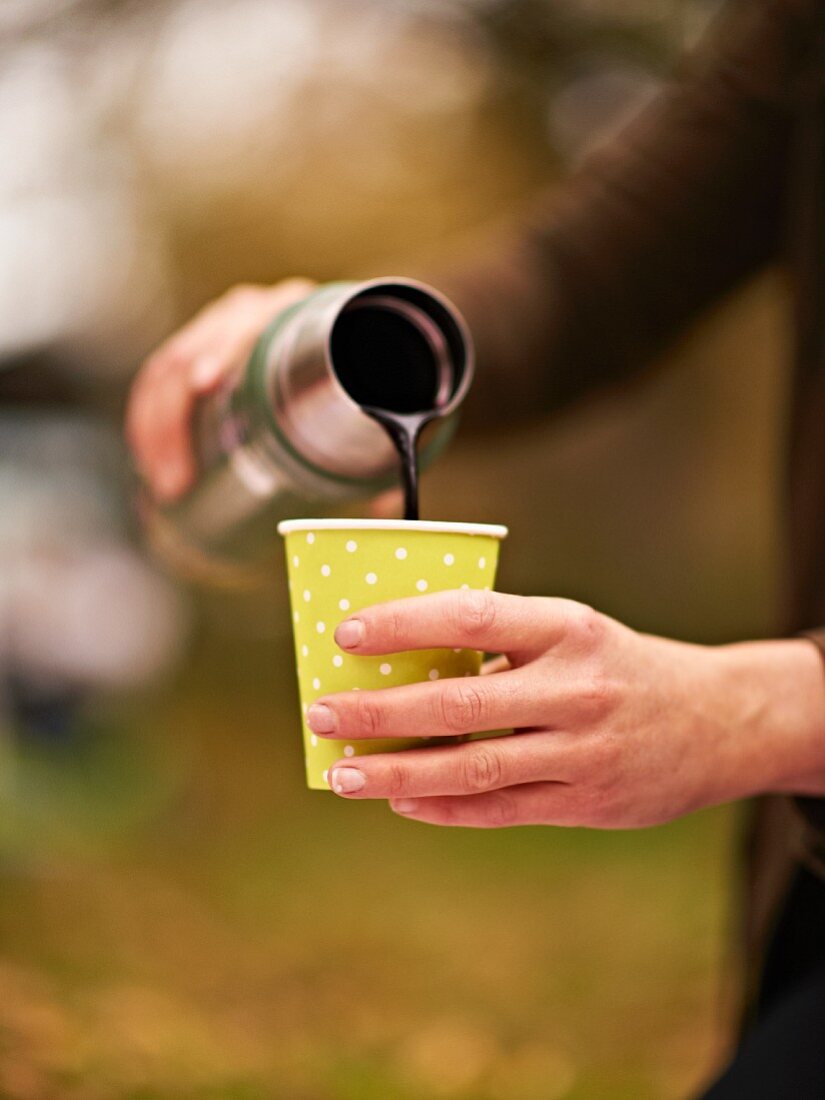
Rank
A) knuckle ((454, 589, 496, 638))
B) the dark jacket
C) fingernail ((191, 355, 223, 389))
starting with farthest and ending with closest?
the dark jacket, fingernail ((191, 355, 223, 389)), knuckle ((454, 589, 496, 638))

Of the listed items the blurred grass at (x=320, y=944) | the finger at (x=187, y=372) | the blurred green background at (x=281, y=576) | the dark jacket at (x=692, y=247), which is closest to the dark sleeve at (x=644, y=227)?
the dark jacket at (x=692, y=247)

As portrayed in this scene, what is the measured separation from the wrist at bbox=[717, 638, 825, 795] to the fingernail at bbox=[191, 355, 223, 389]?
390 mm

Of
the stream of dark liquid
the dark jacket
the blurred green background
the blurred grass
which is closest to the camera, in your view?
the stream of dark liquid

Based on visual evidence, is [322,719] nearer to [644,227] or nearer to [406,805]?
[406,805]

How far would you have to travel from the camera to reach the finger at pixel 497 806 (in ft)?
1.59

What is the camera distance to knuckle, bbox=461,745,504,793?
1.46ft

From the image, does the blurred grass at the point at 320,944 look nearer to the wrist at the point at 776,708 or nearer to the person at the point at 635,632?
the person at the point at 635,632

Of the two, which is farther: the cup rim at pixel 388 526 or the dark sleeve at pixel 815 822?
the dark sleeve at pixel 815 822

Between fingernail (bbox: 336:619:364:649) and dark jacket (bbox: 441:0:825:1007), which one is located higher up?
dark jacket (bbox: 441:0:825:1007)

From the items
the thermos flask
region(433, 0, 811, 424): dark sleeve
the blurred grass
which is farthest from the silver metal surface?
the blurred grass

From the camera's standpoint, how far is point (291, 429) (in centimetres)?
62

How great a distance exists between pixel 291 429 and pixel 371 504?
0.11 meters

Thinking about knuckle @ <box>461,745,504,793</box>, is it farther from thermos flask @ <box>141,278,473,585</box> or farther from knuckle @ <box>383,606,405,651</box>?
thermos flask @ <box>141,278,473,585</box>

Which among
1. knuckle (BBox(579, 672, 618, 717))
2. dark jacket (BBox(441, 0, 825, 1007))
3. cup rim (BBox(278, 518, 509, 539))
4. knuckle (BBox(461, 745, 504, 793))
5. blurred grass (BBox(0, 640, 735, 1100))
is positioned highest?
dark jacket (BBox(441, 0, 825, 1007))
